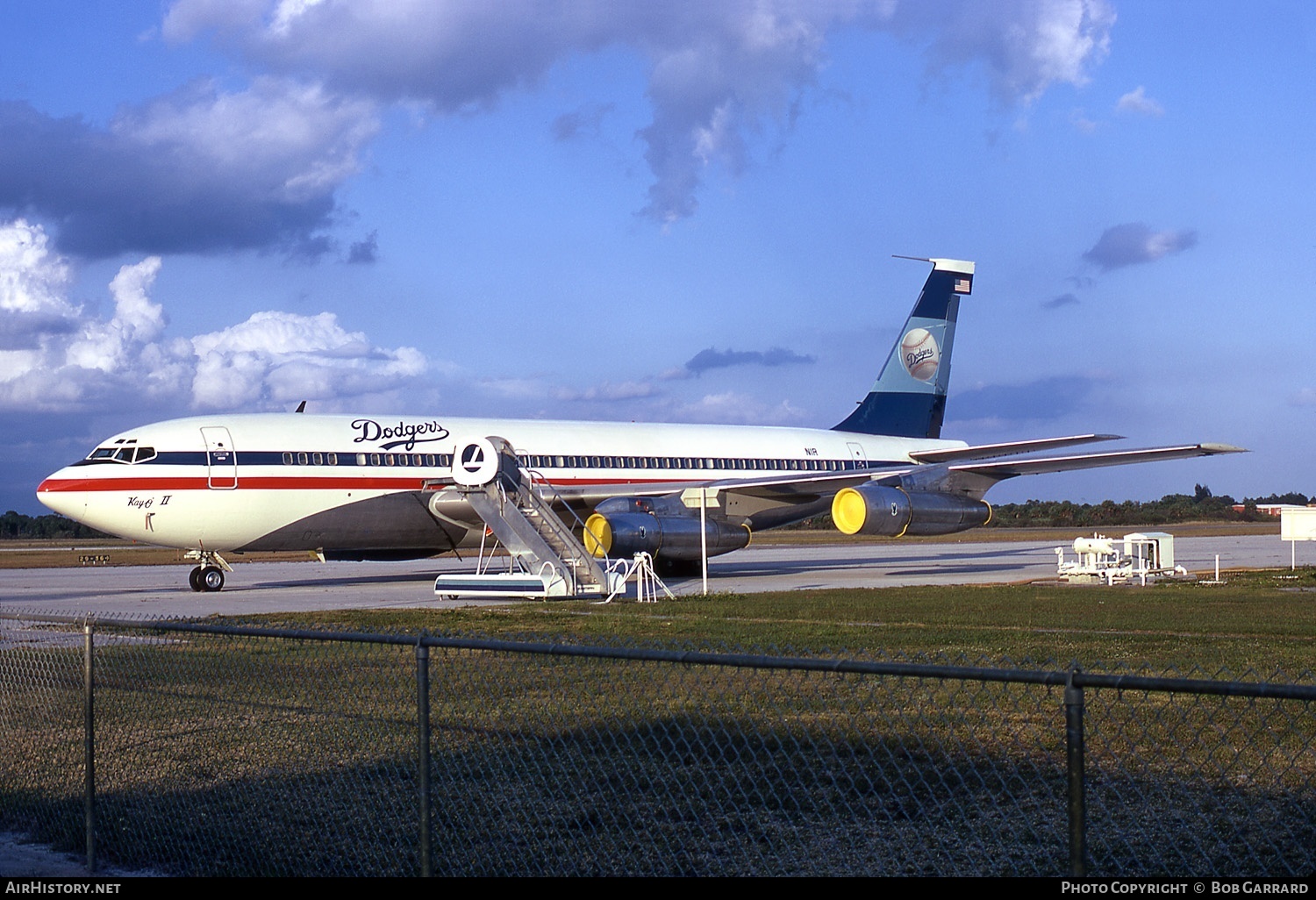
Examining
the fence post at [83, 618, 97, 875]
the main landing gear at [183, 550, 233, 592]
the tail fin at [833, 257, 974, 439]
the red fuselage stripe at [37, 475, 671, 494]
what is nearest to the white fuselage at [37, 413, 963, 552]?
the red fuselage stripe at [37, 475, 671, 494]

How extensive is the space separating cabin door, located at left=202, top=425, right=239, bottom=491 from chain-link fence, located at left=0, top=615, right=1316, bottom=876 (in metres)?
13.8

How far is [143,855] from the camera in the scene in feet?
21.0

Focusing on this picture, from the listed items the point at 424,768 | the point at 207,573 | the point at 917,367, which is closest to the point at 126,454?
the point at 207,573

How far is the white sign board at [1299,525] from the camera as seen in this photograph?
96.7ft

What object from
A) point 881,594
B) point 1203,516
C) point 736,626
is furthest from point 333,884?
point 1203,516

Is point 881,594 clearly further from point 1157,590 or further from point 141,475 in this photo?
point 141,475

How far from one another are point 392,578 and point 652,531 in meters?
8.37

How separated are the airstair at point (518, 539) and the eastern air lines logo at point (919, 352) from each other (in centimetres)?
1583

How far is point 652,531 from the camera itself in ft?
84.1

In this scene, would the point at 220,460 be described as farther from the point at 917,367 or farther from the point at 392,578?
the point at 917,367

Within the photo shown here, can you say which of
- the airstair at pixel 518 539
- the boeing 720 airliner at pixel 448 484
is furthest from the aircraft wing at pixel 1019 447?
the airstair at pixel 518 539

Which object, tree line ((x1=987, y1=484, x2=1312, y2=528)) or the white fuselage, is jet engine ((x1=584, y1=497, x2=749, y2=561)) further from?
tree line ((x1=987, y1=484, x2=1312, y2=528))

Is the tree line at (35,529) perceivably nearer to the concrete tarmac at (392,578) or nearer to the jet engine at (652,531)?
the concrete tarmac at (392,578)

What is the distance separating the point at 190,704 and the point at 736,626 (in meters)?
8.03
